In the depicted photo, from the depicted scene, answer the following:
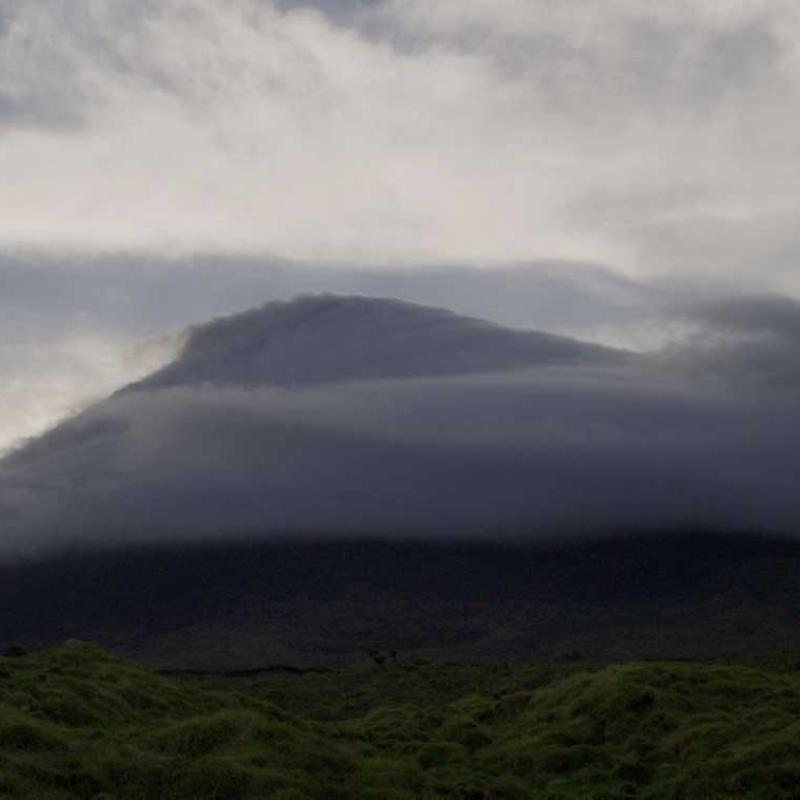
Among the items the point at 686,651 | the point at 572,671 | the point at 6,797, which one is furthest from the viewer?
the point at 686,651

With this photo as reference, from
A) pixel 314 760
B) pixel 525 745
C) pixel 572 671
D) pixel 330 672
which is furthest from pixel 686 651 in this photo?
pixel 314 760

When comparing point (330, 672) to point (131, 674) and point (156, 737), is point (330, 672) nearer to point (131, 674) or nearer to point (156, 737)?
point (131, 674)

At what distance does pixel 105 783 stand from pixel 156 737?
18.1ft

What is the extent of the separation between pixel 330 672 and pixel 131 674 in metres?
52.9

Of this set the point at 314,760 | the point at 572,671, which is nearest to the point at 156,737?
the point at 314,760

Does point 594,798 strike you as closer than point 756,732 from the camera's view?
Yes

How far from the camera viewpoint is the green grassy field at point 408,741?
115 feet

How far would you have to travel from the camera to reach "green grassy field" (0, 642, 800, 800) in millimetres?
35094

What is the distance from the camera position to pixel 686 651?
164 metres

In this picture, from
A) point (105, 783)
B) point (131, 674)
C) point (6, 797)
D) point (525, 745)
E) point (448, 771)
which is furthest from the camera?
point (131, 674)

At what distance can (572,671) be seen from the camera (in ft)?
281

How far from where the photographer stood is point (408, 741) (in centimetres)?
5203

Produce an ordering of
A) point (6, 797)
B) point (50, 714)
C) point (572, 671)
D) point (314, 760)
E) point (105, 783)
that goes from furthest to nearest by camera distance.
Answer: point (572, 671) → point (50, 714) → point (314, 760) → point (105, 783) → point (6, 797)

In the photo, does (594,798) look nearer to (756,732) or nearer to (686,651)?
(756,732)
